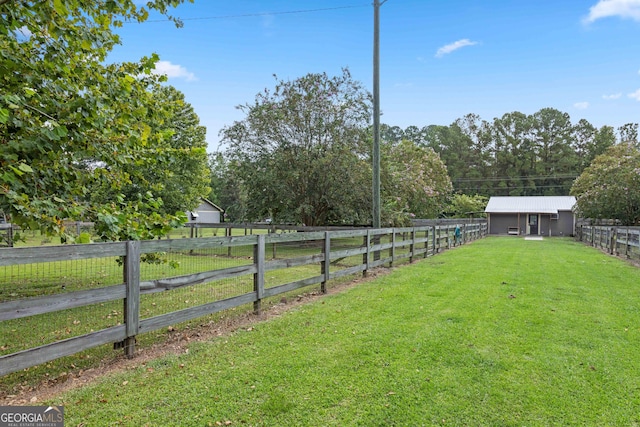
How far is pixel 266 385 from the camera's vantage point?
10.1ft

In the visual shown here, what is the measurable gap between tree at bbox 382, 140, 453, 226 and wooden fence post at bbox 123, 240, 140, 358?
13.7 metres

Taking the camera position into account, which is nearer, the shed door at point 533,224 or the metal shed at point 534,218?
the metal shed at point 534,218

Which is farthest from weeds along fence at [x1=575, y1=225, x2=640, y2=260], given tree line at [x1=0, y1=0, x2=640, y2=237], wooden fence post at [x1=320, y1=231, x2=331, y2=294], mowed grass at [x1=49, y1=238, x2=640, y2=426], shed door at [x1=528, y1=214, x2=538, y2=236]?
shed door at [x1=528, y1=214, x2=538, y2=236]

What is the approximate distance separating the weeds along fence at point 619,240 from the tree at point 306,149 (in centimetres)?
924

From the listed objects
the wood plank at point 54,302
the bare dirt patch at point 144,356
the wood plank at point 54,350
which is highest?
the wood plank at point 54,302

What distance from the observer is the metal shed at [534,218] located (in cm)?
3381

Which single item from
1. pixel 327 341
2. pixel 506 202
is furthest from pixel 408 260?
pixel 506 202

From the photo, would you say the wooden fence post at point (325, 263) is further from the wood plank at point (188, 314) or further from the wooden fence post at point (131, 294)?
the wooden fence post at point (131, 294)

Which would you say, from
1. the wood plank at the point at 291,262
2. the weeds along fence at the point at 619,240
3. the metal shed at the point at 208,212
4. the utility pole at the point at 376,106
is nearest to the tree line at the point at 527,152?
the metal shed at the point at 208,212

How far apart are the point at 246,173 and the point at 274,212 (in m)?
2.17

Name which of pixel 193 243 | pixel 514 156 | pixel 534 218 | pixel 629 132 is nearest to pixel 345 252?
pixel 193 243

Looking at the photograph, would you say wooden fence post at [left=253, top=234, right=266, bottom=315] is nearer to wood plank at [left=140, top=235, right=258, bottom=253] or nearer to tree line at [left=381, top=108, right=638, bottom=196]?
wood plank at [left=140, top=235, right=258, bottom=253]

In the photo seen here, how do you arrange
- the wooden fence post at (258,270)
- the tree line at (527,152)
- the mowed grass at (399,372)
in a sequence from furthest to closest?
the tree line at (527,152) → the wooden fence post at (258,270) → the mowed grass at (399,372)

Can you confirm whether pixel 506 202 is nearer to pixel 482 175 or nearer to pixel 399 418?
pixel 482 175
